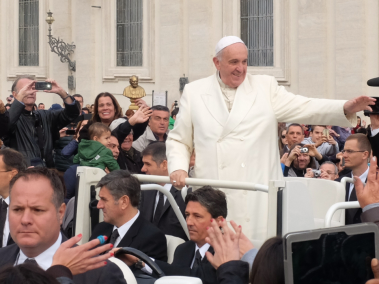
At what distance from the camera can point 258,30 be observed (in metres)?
18.5

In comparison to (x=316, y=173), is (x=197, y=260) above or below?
below

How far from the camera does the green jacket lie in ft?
21.2

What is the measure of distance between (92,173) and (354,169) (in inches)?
116

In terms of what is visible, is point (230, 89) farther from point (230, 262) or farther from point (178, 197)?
point (230, 262)

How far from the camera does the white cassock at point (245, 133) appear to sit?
4758 mm

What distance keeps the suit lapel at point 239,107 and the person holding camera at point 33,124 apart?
244 cm

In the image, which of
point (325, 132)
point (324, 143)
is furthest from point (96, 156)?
Result: point (325, 132)

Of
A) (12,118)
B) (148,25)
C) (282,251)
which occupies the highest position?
(148,25)

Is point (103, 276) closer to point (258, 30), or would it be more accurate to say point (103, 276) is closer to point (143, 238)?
point (143, 238)

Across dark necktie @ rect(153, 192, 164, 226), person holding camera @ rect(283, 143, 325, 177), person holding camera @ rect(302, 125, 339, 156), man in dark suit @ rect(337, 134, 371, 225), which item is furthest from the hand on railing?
person holding camera @ rect(302, 125, 339, 156)

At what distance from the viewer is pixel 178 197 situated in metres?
5.39

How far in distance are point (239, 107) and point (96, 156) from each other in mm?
2024

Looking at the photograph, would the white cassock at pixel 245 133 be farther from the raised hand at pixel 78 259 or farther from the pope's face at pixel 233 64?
the raised hand at pixel 78 259

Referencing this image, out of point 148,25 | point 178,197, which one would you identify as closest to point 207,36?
point 148,25
